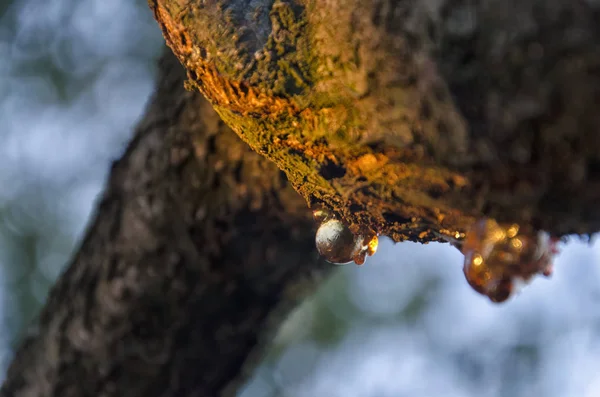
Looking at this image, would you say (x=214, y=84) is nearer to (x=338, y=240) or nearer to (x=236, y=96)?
(x=236, y=96)

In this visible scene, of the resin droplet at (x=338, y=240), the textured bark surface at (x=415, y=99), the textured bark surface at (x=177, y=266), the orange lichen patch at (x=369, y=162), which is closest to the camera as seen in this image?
the textured bark surface at (x=415, y=99)

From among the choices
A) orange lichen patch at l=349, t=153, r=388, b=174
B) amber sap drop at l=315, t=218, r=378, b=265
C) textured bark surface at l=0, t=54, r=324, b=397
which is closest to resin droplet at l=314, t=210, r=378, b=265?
amber sap drop at l=315, t=218, r=378, b=265

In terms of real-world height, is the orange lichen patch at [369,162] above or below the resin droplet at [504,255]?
above

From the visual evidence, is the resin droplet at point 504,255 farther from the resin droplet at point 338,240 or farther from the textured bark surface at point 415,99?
the resin droplet at point 338,240

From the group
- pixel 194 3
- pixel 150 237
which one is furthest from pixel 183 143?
pixel 194 3

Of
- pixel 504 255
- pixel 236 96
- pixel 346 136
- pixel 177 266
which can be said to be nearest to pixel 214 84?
pixel 236 96

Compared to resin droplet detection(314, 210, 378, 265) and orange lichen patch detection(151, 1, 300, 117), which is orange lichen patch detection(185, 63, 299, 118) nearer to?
orange lichen patch detection(151, 1, 300, 117)

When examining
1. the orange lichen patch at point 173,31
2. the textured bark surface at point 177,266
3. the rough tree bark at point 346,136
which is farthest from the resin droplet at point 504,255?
the textured bark surface at point 177,266
